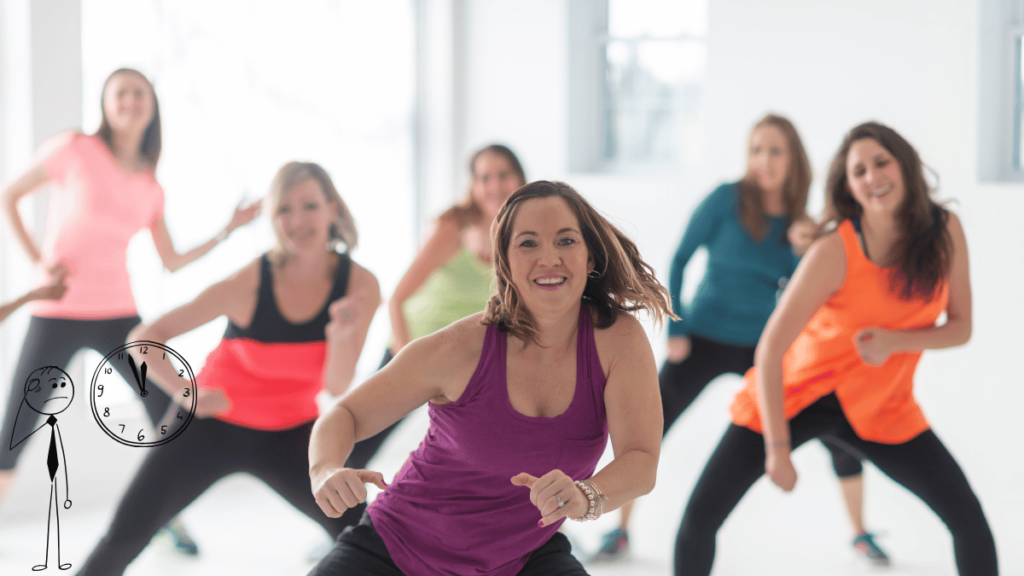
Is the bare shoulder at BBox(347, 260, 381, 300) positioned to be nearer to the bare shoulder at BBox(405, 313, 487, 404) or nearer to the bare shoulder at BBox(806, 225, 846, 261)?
the bare shoulder at BBox(405, 313, 487, 404)

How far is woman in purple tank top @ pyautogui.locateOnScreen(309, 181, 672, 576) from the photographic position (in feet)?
5.49

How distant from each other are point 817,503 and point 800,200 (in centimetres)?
146

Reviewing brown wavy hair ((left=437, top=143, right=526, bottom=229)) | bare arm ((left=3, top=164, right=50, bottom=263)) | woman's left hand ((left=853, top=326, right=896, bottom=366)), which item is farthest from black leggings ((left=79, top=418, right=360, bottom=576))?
woman's left hand ((left=853, top=326, right=896, bottom=366))

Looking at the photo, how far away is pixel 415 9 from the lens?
531cm

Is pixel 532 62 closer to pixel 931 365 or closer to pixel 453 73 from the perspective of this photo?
pixel 453 73

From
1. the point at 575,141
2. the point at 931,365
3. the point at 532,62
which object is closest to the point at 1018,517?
the point at 931,365

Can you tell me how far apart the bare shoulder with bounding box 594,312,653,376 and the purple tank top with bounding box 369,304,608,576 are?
2 centimetres

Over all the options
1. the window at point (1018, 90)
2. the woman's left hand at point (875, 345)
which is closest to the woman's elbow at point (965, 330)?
the woman's left hand at point (875, 345)

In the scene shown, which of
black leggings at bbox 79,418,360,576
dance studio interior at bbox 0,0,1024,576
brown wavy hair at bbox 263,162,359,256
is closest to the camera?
black leggings at bbox 79,418,360,576

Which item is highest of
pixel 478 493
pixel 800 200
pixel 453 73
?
pixel 453 73

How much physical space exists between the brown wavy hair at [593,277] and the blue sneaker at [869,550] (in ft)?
5.77

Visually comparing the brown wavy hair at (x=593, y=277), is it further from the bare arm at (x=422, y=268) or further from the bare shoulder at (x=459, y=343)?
the bare arm at (x=422, y=268)

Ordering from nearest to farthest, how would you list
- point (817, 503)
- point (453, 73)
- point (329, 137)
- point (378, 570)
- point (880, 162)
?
point (378, 570)
point (880, 162)
point (817, 503)
point (329, 137)
point (453, 73)

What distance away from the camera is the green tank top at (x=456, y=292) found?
322 centimetres
